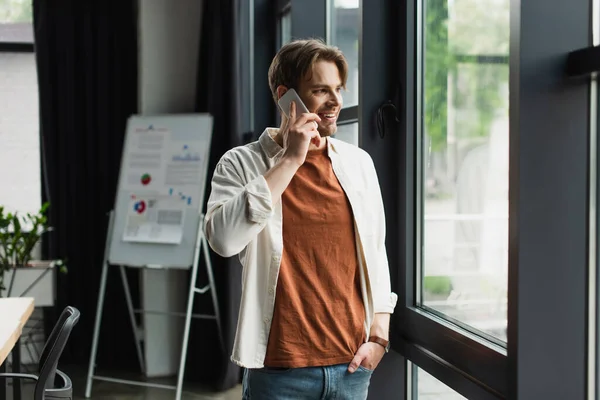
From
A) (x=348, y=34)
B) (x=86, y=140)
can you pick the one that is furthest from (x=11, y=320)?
(x=86, y=140)

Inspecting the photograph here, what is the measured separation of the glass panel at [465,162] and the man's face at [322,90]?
0.40m

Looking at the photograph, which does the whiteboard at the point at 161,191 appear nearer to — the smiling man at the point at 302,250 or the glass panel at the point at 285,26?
the glass panel at the point at 285,26

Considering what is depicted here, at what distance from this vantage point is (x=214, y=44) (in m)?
4.36

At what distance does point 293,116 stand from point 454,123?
610 millimetres

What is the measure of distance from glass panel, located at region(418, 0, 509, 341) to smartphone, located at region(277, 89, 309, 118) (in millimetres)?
479

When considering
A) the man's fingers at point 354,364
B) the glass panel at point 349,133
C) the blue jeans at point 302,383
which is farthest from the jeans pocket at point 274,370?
the glass panel at point 349,133

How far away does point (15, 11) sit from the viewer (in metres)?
5.18

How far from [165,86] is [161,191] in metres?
0.83

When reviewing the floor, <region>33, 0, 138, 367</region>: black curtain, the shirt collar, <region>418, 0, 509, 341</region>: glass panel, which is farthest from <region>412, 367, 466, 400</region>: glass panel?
<region>33, 0, 138, 367</region>: black curtain

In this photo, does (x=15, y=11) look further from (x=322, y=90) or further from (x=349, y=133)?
(x=322, y=90)

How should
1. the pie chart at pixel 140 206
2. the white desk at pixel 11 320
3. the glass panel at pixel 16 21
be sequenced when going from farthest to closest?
the glass panel at pixel 16 21 → the pie chart at pixel 140 206 → the white desk at pixel 11 320

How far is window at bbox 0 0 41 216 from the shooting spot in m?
5.17

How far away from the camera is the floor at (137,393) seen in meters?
4.23

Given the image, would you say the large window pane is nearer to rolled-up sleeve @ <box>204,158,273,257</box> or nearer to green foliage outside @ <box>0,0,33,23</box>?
green foliage outside @ <box>0,0,33,23</box>
